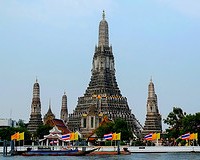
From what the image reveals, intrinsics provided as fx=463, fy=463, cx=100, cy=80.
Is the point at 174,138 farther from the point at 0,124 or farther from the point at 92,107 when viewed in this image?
the point at 0,124

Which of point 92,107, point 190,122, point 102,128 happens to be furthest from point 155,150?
point 92,107

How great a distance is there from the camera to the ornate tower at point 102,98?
114 meters

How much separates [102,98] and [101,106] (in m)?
2.63

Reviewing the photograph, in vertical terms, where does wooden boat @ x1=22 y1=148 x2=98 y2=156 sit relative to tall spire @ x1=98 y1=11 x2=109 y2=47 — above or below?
below

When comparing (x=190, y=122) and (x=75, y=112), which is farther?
(x=75, y=112)

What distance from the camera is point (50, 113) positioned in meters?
128

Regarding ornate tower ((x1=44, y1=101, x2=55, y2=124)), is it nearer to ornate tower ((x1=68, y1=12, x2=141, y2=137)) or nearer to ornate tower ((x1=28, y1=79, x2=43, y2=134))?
ornate tower ((x1=28, y1=79, x2=43, y2=134))

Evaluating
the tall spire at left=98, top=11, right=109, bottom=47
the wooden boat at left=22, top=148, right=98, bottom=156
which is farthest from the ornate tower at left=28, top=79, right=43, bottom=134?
the wooden boat at left=22, top=148, right=98, bottom=156

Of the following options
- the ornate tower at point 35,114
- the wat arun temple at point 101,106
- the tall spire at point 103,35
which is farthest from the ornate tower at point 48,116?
the tall spire at point 103,35

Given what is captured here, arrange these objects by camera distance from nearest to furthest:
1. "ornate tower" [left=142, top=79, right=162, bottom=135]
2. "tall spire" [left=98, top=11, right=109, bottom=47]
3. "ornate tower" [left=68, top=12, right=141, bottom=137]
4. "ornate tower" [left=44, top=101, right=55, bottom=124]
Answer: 1. "ornate tower" [left=142, top=79, right=162, bottom=135]
2. "ornate tower" [left=68, top=12, right=141, bottom=137]
3. "ornate tower" [left=44, top=101, right=55, bottom=124]
4. "tall spire" [left=98, top=11, right=109, bottom=47]

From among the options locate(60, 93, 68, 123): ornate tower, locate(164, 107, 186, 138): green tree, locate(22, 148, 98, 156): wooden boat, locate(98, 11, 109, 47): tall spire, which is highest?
locate(98, 11, 109, 47): tall spire

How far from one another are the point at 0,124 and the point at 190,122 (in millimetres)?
72230

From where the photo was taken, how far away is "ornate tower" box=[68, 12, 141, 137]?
114125mm

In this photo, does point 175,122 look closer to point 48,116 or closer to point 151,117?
point 151,117
